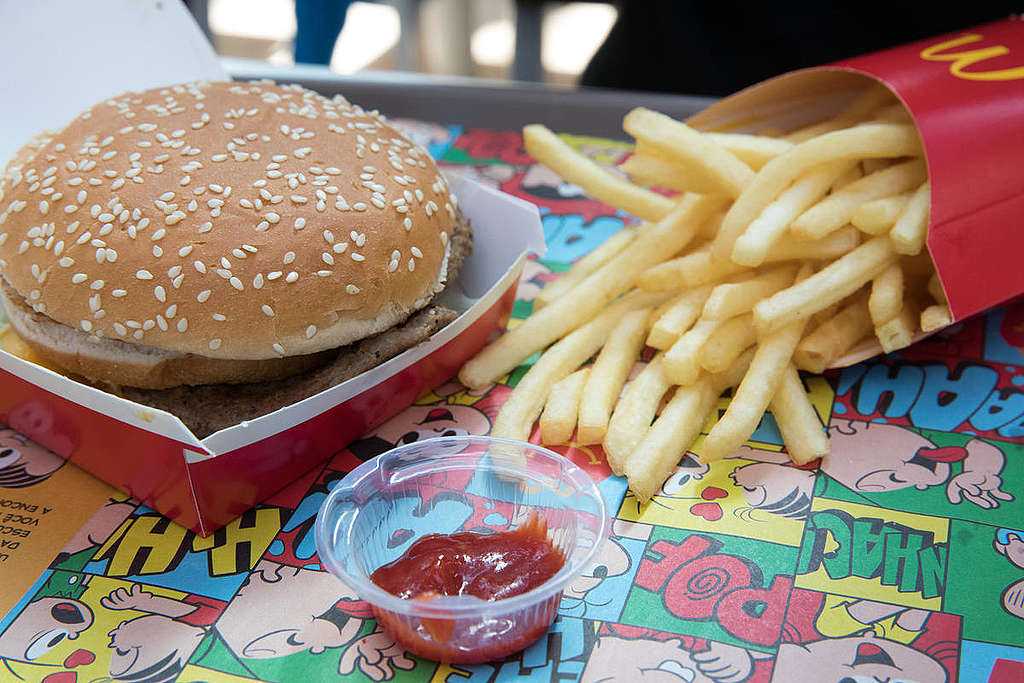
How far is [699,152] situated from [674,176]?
125mm

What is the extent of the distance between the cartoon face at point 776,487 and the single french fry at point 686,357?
0.24m

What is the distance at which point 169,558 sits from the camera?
1.92 metres

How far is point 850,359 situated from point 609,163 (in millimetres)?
1409

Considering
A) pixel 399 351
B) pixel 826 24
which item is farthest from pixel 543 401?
pixel 826 24

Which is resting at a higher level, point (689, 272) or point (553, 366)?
point (689, 272)

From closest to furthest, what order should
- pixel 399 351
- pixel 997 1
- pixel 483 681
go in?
pixel 483 681, pixel 399 351, pixel 997 1

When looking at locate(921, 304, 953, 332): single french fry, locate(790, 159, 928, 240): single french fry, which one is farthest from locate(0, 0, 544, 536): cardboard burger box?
locate(921, 304, 953, 332): single french fry

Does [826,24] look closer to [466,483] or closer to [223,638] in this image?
[466,483]

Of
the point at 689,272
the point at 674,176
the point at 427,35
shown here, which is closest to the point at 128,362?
the point at 689,272

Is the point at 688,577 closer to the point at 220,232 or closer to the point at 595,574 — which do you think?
the point at 595,574

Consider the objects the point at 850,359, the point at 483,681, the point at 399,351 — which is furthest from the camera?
the point at 850,359

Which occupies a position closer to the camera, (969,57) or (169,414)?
(169,414)

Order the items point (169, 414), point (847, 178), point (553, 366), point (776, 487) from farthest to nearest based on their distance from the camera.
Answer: point (847, 178), point (553, 366), point (776, 487), point (169, 414)

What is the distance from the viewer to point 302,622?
1.79 meters
